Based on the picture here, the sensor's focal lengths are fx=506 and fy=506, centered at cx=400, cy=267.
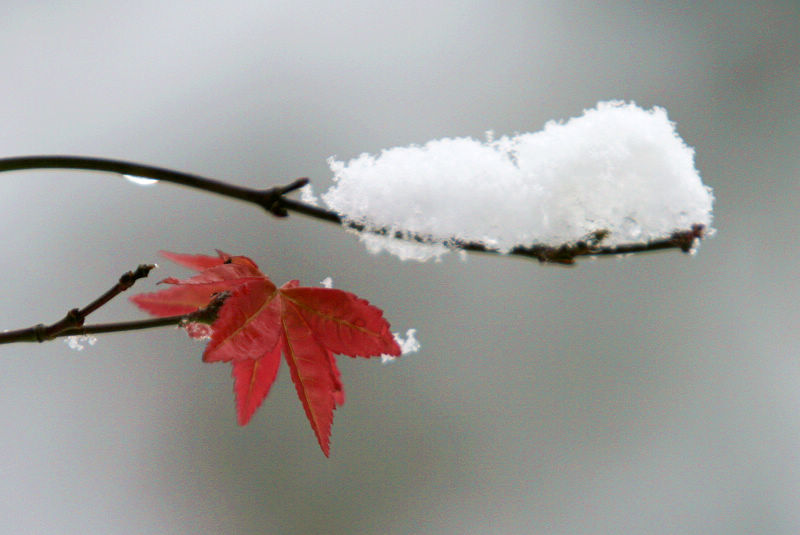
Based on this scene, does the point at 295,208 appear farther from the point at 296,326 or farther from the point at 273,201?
the point at 296,326

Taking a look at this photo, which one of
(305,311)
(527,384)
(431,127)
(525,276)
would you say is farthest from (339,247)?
(305,311)

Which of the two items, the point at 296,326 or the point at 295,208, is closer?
the point at 295,208

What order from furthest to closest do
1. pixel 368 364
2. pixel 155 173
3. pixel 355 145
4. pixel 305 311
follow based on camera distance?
pixel 368 364, pixel 355 145, pixel 305 311, pixel 155 173

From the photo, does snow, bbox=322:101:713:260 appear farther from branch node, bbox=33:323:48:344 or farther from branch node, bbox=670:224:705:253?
branch node, bbox=33:323:48:344

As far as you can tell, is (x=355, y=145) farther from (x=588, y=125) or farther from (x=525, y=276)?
(x=588, y=125)

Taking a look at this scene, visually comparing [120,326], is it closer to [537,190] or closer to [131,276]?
[131,276]

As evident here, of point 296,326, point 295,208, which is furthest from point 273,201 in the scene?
point 296,326
